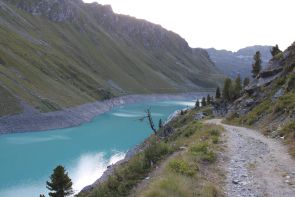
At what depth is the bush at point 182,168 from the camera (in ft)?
54.9

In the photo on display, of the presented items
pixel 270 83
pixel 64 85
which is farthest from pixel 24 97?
pixel 270 83

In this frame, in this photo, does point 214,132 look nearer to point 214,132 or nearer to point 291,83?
point 214,132

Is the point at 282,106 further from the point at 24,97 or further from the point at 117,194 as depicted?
the point at 24,97

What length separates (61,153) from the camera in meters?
88.6

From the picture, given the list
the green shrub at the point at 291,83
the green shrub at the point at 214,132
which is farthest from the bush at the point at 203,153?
the green shrub at the point at 291,83

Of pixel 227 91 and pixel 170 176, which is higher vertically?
pixel 227 91

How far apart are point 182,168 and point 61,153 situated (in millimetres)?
75728

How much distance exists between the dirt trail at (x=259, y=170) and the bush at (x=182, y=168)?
171 cm

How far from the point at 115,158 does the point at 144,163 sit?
64.9 m

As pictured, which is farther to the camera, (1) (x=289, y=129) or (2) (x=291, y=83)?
(2) (x=291, y=83)

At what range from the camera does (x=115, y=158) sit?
83438 mm

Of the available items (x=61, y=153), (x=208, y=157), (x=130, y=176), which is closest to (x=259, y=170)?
(x=208, y=157)

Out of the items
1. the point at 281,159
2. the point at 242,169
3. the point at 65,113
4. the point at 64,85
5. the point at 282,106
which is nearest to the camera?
the point at 242,169

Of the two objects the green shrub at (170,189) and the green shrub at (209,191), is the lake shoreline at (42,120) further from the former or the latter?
the green shrub at (209,191)
